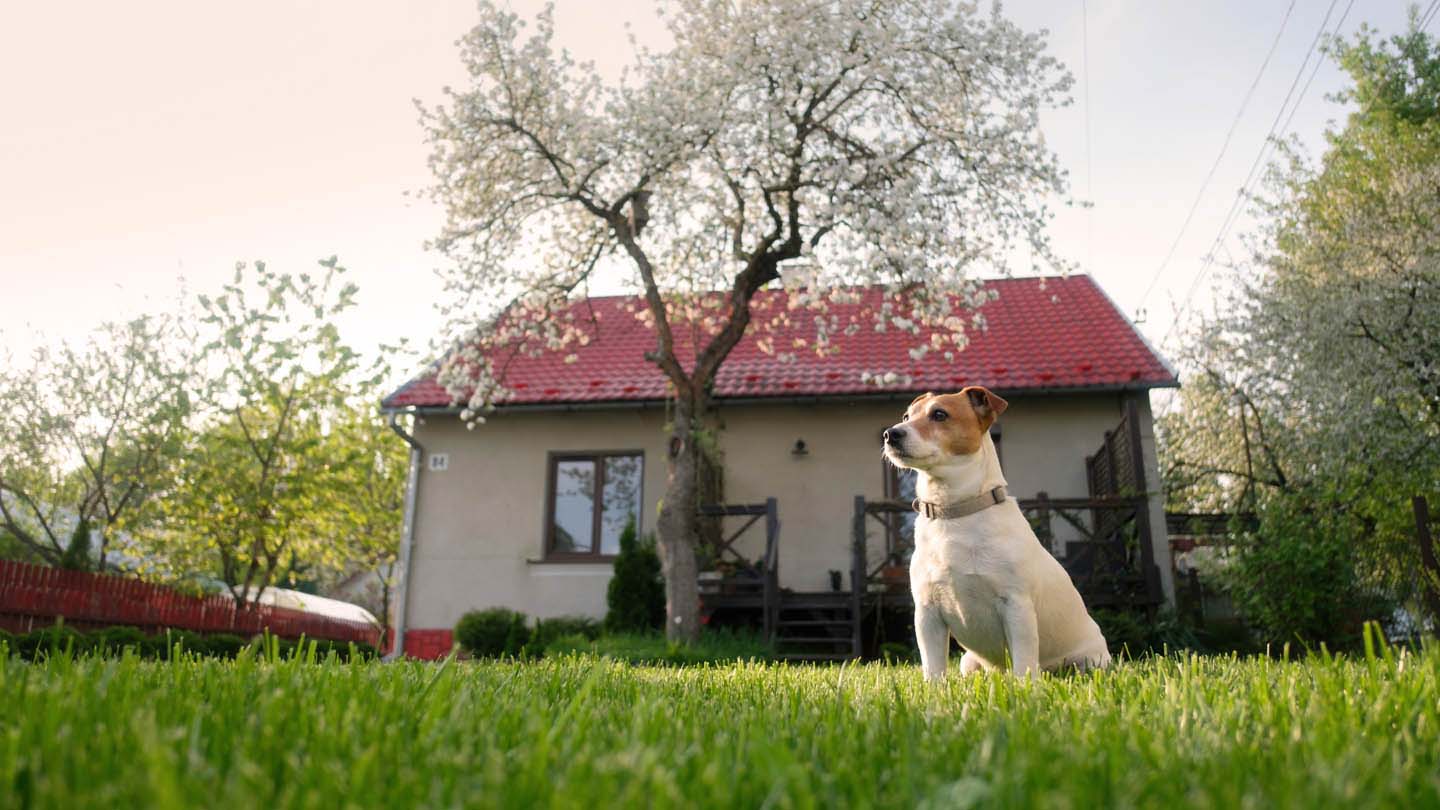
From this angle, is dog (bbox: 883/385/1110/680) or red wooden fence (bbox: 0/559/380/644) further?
A: red wooden fence (bbox: 0/559/380/644)

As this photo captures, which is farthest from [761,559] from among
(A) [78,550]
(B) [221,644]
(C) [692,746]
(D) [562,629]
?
(C) [692,746]

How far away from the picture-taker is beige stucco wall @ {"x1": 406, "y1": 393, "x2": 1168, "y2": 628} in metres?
13.6

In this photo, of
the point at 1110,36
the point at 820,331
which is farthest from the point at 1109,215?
the point at 820,331

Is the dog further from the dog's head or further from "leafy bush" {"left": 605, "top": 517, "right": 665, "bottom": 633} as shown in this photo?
"leafy bush" {"left": 605, "top": 517, "right": 665, "bottom": 633}

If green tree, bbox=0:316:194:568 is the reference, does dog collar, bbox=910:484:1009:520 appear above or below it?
below

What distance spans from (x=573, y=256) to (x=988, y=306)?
730 cm

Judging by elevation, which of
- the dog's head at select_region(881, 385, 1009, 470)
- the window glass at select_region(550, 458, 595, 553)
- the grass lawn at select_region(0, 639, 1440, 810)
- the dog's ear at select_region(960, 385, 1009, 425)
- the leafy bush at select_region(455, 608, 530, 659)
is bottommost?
the leafy bush at select_region(455, 608, 530, 659)

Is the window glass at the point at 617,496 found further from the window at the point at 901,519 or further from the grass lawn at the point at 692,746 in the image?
the grass lawn at the point at 692,746

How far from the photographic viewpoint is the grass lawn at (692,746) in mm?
1161

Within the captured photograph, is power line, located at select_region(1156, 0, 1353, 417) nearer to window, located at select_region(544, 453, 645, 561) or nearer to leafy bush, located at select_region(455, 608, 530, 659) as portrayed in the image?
window, located at select_region(544, 453, 645, 561)

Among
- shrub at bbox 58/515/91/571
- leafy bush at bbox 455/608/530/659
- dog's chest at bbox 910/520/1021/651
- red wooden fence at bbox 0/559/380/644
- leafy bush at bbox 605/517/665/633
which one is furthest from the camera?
shrub at bbox 58/515/91/571

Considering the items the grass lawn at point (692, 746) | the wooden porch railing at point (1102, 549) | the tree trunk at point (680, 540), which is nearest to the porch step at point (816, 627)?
the wooden porch railing at point (1102, 549)

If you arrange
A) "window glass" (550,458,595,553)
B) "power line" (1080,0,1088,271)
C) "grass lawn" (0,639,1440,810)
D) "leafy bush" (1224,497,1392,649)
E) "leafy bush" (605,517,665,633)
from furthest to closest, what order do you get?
"window glass" (550,458,595,553) → "leafy bush" (605,517,665,633) → "power line" (1080,0,1088,271) → "leafy bush" (1224,497,1392,649) → "grass lawn" (0,639,1440,810)

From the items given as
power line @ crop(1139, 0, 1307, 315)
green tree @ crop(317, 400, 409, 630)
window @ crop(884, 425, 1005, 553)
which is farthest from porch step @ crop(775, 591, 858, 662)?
power line @ crop(1139, 0, 1307, 315)
